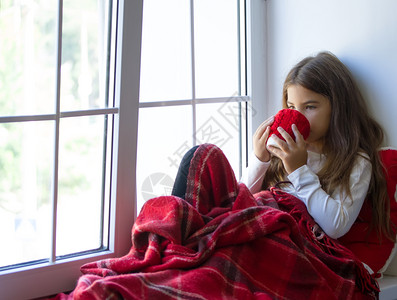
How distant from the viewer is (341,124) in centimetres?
174

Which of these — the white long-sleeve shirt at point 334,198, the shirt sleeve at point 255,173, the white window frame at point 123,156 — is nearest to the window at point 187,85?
the white window frame at point 123,156

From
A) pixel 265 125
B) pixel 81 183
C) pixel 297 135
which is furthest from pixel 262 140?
pixel 81 183

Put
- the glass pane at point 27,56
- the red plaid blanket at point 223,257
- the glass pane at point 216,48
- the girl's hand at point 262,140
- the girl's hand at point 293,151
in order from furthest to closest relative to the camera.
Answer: the glass pane at point 216,48
the girl's hand at point 262,140
the girl's hand at point 293,151
the glass pane at point 27,56
the red plaid blanket at point 223,257

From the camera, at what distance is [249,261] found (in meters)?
1.41

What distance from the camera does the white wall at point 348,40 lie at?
1.69m

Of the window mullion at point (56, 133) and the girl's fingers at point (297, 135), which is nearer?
the window mullion at point (56, 133)

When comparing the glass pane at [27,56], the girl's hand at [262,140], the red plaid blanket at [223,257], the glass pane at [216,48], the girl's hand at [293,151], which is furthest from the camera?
the glass pane at [216,48]

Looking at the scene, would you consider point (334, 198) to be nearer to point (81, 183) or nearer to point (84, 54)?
point (81, 183)

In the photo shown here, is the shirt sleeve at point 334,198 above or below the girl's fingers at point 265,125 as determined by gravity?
below

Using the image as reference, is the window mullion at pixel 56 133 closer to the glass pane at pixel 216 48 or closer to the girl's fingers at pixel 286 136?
the glass pane at pixel 216 48

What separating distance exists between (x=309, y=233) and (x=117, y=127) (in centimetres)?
72

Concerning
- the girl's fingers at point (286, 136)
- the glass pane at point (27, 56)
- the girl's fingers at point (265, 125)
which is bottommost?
the girl's fingers at point (286, 136)

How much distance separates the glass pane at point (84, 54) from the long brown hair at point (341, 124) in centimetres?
70

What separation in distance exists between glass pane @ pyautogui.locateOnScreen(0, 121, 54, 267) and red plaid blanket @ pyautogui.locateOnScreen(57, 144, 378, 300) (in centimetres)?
22
